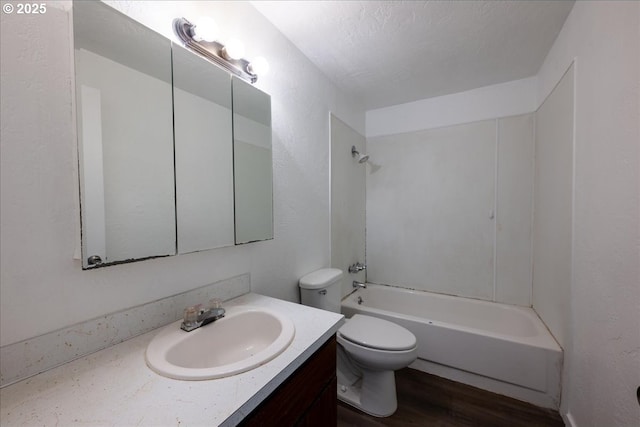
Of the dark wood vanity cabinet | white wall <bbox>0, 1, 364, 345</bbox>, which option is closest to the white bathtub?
the dark wood vanity cabinet

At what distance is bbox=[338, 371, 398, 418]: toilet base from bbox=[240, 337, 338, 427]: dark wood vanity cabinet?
2.24 feet

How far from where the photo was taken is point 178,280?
100 centimetres

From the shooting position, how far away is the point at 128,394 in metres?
0.60

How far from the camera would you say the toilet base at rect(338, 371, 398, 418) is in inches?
60.6

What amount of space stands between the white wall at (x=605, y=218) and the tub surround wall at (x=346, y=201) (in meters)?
1.49

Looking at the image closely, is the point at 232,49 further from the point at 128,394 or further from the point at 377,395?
the point at 377,395

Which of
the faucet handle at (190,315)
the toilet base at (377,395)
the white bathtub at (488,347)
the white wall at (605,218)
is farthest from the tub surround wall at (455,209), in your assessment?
the faucet handle at (190,315)

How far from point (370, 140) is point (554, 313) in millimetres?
2120

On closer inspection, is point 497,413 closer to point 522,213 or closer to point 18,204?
point 522,213

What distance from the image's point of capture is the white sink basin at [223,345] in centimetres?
69

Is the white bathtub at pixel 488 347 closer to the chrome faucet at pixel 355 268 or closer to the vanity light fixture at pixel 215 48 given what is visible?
the chrome faucet at pixel 355 268

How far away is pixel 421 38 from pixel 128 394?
2147 mm

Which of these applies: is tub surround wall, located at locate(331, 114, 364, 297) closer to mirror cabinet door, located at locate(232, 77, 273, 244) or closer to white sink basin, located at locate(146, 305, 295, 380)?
mirror cabinet door, located at locate(232, 77, 273, 244)

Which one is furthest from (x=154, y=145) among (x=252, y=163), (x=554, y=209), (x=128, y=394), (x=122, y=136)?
(x=554, y=209)
